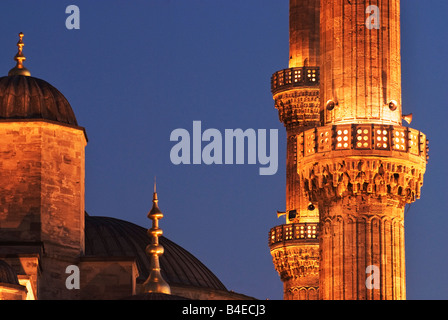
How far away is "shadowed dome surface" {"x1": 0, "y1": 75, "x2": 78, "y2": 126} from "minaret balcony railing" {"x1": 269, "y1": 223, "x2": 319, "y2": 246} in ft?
46.5

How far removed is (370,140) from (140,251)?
26.3 metres

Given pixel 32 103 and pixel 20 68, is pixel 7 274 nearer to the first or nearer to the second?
pixel 32 103

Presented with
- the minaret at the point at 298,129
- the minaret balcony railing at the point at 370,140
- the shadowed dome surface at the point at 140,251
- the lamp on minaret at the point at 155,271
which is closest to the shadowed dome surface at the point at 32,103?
the lamp on minaret at the point at 155,271

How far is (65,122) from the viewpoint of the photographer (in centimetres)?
8469

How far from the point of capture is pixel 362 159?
72.9 metres

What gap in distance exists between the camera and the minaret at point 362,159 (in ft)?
239

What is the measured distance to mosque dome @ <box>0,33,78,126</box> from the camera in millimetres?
84188

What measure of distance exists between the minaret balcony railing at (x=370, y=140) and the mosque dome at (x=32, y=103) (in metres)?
14.6

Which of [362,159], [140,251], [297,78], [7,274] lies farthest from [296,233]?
[7,274]

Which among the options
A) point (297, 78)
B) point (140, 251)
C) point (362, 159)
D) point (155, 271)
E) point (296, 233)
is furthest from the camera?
point (140, 251)

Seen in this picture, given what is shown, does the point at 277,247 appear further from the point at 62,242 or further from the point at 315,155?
the point at 315,155

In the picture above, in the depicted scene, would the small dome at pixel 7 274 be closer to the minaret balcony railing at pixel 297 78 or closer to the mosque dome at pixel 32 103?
the mosque dome at pixel 32 103

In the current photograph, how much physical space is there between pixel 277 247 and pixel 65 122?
15.3 metres

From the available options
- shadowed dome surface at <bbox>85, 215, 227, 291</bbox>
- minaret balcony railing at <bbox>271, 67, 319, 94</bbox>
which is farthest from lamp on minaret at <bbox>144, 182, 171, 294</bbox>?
minaret balcony railing at <bbox>271, 67, 319, 94</bbox>
